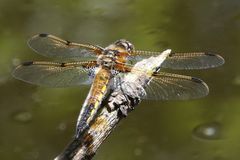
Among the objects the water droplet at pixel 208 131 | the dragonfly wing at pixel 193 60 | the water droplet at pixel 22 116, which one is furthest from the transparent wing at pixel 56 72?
the water droplet at pixel 208 131

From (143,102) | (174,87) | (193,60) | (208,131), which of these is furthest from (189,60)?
(143,102)

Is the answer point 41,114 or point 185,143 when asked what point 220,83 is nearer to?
point 185,143

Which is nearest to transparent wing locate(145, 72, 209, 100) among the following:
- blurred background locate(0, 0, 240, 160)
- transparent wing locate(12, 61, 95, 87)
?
transparent wing locate(12, 61, 95, 87)

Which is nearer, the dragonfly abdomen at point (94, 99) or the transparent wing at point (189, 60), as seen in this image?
the dragonfly abdomen at point (94, 99)

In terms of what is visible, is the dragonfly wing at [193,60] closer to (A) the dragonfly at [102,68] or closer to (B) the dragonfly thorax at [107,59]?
(A) the dragonfly at [102,68]

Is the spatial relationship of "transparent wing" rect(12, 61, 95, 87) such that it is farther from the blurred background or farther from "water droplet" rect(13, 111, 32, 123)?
"water droplet" rect(13, 111, 32, 123)

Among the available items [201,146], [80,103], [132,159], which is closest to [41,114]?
[80,103]
